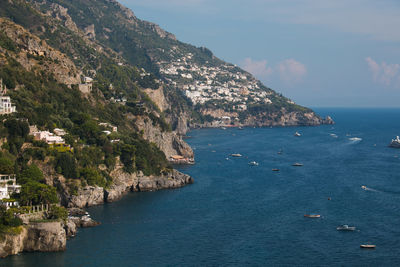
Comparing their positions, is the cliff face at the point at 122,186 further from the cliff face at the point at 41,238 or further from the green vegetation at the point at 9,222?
the green vegetation at the point at 9,222

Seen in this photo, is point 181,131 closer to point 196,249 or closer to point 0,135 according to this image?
point 0,135

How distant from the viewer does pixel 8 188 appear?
60844 mm

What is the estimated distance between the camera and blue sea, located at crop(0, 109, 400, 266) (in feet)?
180

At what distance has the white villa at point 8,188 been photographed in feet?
190

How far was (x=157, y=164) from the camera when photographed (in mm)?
91000

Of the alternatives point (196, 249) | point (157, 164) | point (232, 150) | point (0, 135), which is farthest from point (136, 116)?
point (196, 249)

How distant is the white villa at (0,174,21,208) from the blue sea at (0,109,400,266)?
7.04m

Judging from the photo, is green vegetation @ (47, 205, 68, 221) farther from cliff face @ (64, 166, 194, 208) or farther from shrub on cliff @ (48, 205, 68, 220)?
cliff face @ (64, 166, 194, 208)

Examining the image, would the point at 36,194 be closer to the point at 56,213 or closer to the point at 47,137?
the point at 56,213

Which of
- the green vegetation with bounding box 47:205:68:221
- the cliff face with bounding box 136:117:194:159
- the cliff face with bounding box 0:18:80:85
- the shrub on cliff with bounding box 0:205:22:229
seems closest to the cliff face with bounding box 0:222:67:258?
the shrub on cliff with bounding box 0:205:22:229

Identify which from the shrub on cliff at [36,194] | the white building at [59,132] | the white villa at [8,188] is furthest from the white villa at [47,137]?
the shrub on cliff at [36,194]

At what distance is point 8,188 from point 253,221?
2923 cm

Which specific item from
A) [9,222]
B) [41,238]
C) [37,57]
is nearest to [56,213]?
[41,238]

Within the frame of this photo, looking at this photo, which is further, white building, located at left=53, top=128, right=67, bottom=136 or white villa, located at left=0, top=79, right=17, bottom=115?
white building, located at left=53, top=128, right=67, bottom=136
